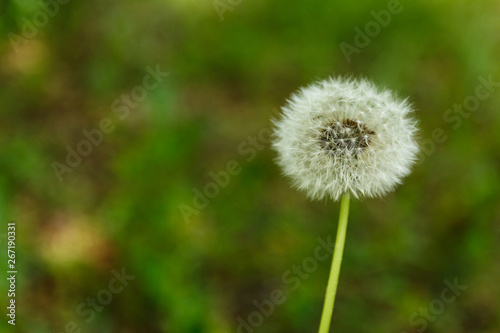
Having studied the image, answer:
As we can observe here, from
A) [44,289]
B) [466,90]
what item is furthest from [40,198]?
[466,90]

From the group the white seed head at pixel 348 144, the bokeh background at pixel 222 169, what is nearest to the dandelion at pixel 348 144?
the white seed head at pixel 348 144

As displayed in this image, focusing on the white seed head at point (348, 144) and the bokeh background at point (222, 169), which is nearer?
the white seed head at point (348, 144)

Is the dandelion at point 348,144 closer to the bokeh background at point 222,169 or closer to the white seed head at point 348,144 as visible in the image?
the white seed head at point 348,144

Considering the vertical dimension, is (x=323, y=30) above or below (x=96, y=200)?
above

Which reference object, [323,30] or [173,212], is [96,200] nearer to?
[173,212]

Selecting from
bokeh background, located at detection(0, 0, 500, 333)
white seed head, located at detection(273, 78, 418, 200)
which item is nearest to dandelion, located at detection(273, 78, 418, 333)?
white seed head, located at detection(273, 78, 418, 200)

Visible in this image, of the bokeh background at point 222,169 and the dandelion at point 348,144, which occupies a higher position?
the bokeh background at point 222,169
